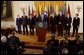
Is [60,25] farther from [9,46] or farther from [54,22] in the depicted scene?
[9,46]

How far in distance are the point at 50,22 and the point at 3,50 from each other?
394 centimetres

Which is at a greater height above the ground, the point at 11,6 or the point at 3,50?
the point at 11,6

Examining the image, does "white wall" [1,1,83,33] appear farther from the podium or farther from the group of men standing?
the podium

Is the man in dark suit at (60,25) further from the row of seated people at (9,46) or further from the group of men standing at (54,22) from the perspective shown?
the row of seated people at (9,46)

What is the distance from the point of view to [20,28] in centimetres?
1254

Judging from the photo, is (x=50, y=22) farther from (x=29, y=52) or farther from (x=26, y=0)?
(x=26, y=0)

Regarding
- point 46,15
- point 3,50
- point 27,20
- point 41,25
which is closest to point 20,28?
point 27,20

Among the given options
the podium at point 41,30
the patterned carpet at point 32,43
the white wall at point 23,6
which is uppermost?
the white wall at point 23,6

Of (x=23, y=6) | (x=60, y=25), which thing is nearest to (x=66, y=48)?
(x=60, y=25)

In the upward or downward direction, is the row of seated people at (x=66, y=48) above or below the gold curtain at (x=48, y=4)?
below

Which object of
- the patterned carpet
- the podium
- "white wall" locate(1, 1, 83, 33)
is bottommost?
the patterned carpet

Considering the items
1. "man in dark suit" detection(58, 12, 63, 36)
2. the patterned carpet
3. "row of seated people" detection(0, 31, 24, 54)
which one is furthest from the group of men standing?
"row of seated people" detection(0, 31, 24, 54)

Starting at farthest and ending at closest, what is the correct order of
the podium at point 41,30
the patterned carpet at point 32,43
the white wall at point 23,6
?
the white wall at point 23,6
the podium at point 41,30
the patterned carpet at point 32,43

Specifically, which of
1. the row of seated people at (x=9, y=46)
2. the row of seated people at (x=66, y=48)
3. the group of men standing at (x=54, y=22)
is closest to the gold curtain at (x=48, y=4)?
the group of men standing at (x=54, y=22)
